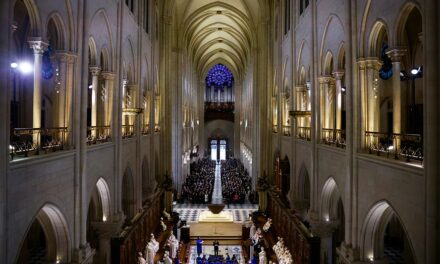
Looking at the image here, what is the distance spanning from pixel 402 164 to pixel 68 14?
8886mm

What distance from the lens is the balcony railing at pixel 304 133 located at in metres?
16.8

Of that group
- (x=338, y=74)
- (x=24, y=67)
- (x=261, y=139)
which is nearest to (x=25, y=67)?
(x=24, y=67)

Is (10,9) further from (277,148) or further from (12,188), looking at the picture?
(277,148)

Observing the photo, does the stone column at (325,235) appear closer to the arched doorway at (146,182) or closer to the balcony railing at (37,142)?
the balcony railing at (37,142)

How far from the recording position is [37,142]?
29.1 ft

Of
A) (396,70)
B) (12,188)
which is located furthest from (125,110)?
(396,70)

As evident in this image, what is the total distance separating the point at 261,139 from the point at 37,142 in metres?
20.6

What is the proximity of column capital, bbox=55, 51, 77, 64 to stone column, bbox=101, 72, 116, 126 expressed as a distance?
3.91 meters

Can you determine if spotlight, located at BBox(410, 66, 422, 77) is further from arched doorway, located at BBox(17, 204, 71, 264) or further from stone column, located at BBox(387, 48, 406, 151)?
arched doorway, located at BBox(17, 204, 71, 264)

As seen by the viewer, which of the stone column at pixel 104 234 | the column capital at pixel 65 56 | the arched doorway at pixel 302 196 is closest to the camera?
the column capital at pixel 65 56

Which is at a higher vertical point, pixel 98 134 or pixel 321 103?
pixel 321 103

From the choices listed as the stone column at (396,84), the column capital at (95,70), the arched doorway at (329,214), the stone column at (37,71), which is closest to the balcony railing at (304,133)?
the arched doorway at (329,214)

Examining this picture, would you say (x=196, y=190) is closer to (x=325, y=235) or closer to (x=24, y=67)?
(x=325, y=235)

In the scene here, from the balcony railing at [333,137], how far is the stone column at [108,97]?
804 centimetres
